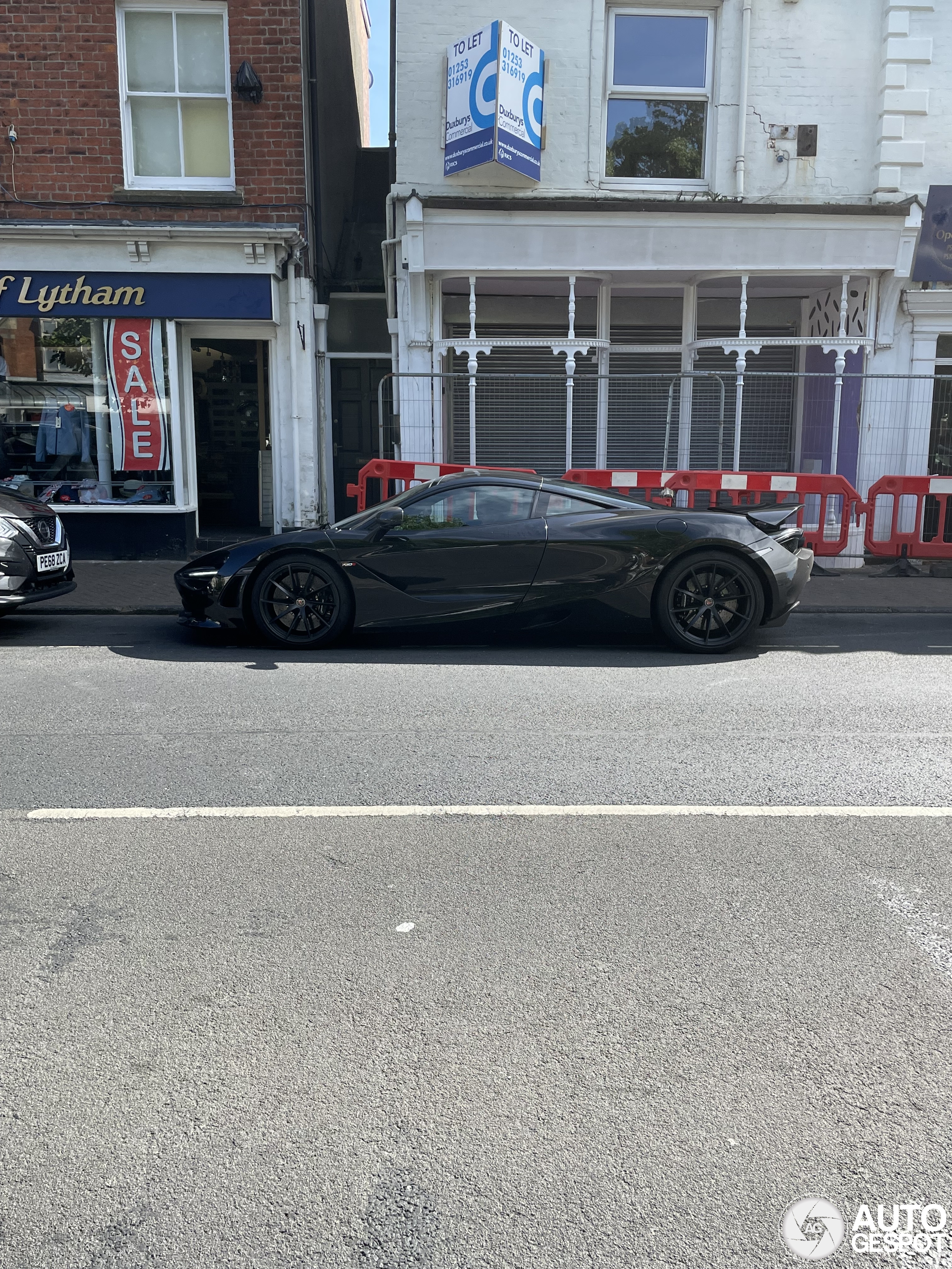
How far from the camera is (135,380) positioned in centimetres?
1278

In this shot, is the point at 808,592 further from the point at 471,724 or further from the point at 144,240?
the point at 144,240

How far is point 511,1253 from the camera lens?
2.05 metres

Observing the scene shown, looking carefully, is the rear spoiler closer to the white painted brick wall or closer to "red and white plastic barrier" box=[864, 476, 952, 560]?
"red and white plastic barrier" box=[864, 476, 952, 560]

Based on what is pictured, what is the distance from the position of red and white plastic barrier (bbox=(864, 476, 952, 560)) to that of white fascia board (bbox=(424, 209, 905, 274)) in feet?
9.21

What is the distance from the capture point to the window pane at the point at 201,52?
12.4 metres

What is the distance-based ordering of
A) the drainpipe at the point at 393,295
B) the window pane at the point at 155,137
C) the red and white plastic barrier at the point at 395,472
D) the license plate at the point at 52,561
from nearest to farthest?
the license plate at the point at 52,561
the red and white plastic barrier at the point at 395,472
the window pane at the point at 155,137
the drainpipe at the point at 393,295

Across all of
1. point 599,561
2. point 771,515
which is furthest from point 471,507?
point 771,515

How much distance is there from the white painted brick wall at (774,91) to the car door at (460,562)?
6658 mm

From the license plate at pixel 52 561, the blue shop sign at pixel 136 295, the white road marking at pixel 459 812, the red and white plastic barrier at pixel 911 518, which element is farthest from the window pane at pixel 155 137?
the white road marking at pixel 459 812

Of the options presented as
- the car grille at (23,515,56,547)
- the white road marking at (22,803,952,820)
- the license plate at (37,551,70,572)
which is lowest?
the white road marking at (22,803,952,820)

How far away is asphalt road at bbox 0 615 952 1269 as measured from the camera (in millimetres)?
2174

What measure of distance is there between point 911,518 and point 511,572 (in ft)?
22.1

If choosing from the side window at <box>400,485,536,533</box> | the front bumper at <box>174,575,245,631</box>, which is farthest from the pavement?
the side window at <box>400,485,536,533</box>

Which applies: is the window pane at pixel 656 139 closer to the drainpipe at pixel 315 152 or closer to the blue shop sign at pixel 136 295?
the drainpipe at pixel 315 152
